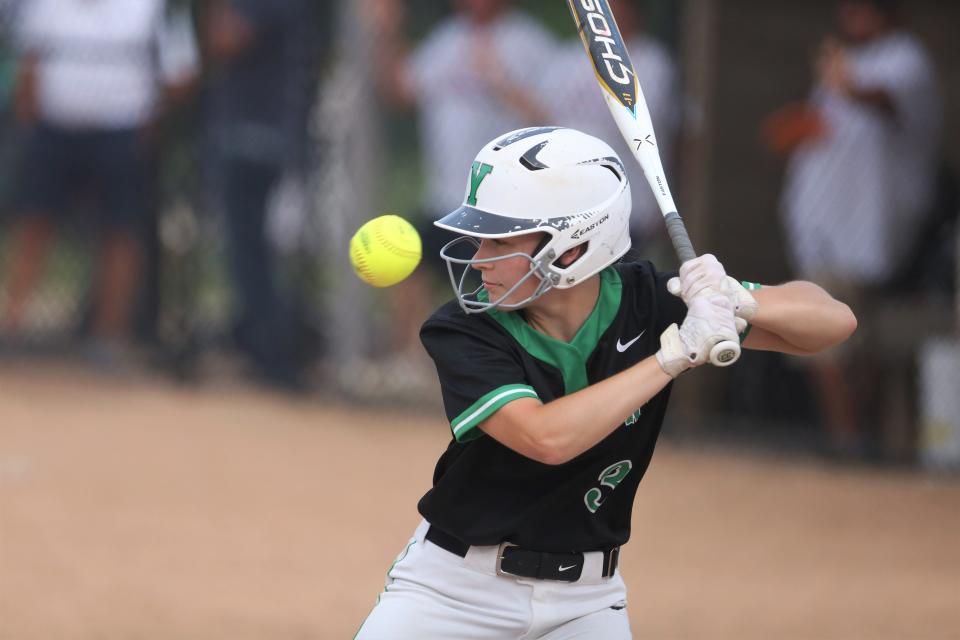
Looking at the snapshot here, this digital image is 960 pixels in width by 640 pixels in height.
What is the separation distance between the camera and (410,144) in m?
14.0

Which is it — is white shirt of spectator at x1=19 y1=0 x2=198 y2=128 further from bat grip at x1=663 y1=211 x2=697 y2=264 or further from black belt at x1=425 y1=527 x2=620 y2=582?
black belt at x1=425 y1=527 x2=620 y2=582

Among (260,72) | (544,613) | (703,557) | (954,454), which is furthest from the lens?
(260,72)

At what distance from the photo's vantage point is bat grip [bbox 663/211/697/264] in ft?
10.6

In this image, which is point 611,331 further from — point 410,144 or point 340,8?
point 410,144

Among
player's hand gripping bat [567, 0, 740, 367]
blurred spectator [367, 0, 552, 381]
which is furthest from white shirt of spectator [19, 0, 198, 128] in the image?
player's hand gripping bat [567, 0, 740, 367]

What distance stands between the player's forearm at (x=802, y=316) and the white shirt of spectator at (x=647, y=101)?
16.1ft

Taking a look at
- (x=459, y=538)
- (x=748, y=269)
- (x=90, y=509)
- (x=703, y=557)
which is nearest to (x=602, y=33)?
(x=459, y=538)

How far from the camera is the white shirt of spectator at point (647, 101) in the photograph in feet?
27.1

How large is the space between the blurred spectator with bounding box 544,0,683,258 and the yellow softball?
5028mm

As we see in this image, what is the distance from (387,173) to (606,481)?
6925 millimetres

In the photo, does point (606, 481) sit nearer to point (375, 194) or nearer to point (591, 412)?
point (591, 412)

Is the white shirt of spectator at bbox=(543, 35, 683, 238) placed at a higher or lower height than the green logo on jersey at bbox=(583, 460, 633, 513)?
higher

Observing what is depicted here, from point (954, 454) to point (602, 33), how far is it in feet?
16.1

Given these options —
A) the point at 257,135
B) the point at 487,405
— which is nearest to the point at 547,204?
the point at 487,405
